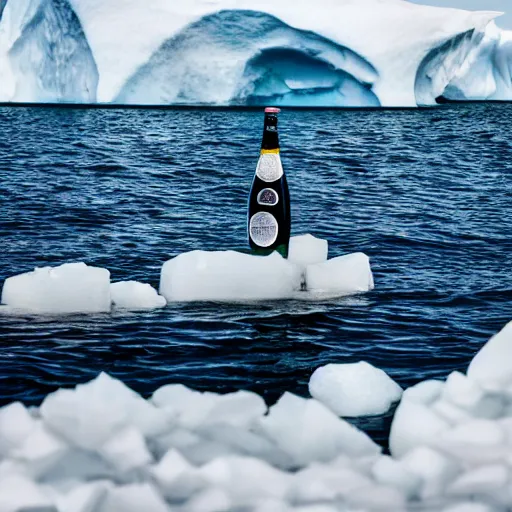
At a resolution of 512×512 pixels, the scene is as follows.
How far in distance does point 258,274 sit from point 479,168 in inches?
409

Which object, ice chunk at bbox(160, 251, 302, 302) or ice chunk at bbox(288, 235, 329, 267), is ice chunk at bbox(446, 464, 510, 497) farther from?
ice chunk at bbox(288, 235, 329, 267)

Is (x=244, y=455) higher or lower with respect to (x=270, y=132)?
lower

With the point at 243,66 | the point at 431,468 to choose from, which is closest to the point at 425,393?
the point at 431,468

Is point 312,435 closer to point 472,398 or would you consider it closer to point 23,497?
point 472,398

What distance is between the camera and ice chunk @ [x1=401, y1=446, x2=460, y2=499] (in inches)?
92.4

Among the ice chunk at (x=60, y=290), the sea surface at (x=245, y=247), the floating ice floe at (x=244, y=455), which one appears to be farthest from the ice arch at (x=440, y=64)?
the floating ice floe at (x=244, y=455)

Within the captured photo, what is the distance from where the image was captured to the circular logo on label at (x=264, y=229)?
5512mm

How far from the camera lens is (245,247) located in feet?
25.1

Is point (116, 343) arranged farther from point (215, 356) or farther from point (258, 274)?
point (258, 274)

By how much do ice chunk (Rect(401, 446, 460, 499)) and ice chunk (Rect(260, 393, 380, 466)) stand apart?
233 millimetres

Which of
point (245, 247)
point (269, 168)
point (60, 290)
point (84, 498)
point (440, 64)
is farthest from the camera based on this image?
point (440, 64)

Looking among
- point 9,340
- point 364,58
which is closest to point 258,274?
point 9,340

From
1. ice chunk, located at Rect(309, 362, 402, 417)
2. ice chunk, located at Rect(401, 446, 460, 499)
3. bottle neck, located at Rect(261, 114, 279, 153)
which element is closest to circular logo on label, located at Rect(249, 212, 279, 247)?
bottle neck, located at Rect(261, 114, 279, 153)

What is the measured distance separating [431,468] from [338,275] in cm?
310
